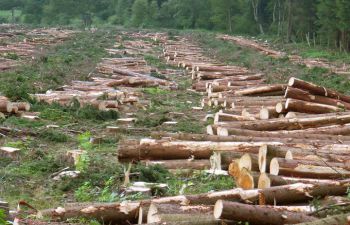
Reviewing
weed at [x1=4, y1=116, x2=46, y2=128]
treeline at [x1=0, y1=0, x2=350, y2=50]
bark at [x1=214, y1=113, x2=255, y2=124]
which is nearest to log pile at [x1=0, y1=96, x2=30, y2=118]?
weed at [x1=4, y1=116, x2=46, y2=128]

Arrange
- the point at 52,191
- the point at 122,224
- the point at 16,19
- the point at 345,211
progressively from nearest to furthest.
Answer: the point at 345,211 < the point at 122,224 < the point at 52,191 < the point at 16,19

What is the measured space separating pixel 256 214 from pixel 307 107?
285 inches

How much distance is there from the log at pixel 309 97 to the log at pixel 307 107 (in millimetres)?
410

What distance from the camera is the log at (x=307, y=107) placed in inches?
496

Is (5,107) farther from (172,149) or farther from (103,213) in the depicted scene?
(103,213)

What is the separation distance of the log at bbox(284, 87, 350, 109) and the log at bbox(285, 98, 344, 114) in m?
0.41

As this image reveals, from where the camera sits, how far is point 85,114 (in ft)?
46.4

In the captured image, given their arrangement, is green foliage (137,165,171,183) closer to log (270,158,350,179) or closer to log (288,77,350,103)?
log (270,158,350,179)

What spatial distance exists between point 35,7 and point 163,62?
4808 cm

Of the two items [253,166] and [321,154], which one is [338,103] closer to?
[321,154]

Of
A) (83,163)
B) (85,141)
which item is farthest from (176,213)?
(85,141)

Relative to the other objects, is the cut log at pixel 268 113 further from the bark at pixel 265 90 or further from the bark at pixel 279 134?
the bark at pixel 265 90

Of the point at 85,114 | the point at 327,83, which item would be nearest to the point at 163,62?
the point at 327,83

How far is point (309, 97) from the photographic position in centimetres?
1346
